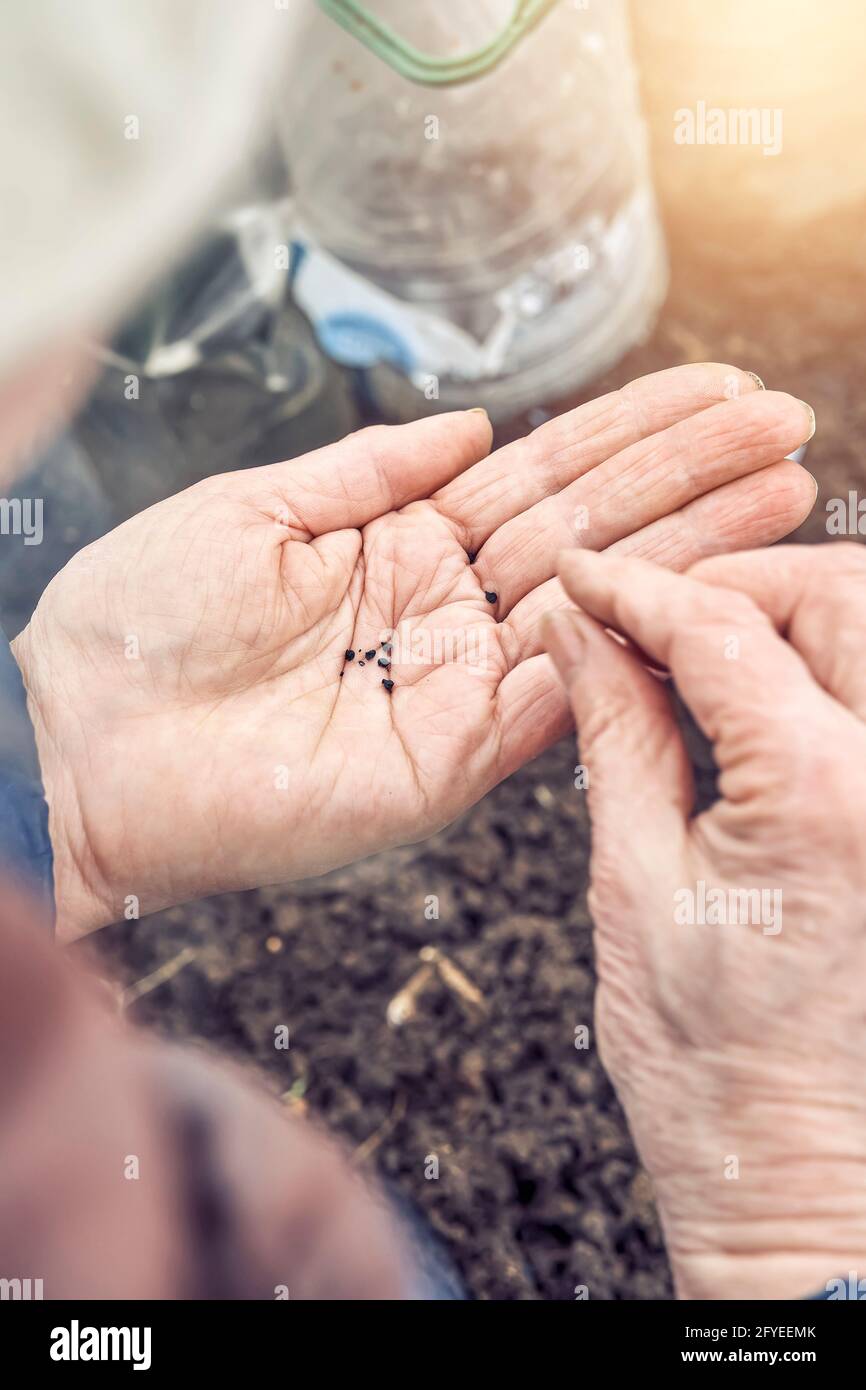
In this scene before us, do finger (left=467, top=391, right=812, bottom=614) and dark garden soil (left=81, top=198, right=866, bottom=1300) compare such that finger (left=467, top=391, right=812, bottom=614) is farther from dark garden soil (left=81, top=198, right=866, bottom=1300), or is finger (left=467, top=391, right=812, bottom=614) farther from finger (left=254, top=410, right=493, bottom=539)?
dark garden soil (left=81, top=198, right=866, bottom=1300)

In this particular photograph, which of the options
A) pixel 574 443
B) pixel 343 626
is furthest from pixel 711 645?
pixel 343 626

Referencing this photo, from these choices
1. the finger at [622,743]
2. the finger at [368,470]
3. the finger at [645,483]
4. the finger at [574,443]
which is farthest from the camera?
the finger at [368,470]

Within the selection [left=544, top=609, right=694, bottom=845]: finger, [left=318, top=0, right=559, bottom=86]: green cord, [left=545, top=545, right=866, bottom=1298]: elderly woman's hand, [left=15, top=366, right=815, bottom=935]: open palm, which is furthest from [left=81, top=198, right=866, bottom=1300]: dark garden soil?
[left=318, top=0, right=559, bottom=86]: green cord

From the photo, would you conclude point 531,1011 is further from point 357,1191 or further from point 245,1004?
point 357,1191

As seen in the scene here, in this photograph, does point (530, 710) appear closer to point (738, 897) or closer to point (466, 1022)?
point (738, 897)

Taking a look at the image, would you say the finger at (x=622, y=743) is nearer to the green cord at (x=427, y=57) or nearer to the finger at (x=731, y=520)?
the finger at (x=731, y=520)

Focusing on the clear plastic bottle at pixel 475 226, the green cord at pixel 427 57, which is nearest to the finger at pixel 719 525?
the green cord at pixel 427 57

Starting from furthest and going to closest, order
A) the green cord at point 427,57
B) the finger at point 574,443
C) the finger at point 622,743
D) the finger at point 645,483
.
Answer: the green cord at point 427,57, the finger at point 574,443, the finger at point 645,483, the finger at point 622,743
